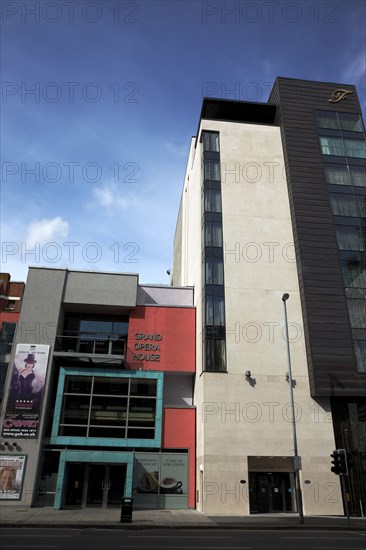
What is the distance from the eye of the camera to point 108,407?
27906 mm

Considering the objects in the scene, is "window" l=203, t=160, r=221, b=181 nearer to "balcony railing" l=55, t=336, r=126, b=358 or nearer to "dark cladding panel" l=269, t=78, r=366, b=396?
"dark cladding panel" l=269, t=78, r=366, b=396

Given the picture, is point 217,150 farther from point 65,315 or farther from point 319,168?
point 65,315

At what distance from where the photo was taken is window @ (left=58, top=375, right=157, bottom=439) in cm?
2714

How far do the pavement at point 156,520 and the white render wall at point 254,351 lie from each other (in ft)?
6.64

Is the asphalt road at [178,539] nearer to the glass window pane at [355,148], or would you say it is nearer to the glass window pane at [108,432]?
the glass window pane at [108,432]

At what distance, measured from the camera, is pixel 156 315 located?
101 feet

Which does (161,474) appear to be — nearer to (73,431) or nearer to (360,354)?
(73,431)

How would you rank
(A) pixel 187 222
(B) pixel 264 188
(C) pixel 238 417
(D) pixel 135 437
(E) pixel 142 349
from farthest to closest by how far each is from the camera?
(A) pixel 187 222
(B) pixel 264 188
(E) pixel 142 349
(D) pixel 135 437
(C) pixel 238 417

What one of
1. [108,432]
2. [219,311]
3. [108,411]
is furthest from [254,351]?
[108,432]

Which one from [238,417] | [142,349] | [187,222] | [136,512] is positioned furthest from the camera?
[187,222]

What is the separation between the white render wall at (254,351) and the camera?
24375mm

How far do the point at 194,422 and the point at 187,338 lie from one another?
592 cm

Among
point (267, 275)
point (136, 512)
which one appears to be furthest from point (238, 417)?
point (267, 275)

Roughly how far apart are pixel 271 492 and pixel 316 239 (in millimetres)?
17645
